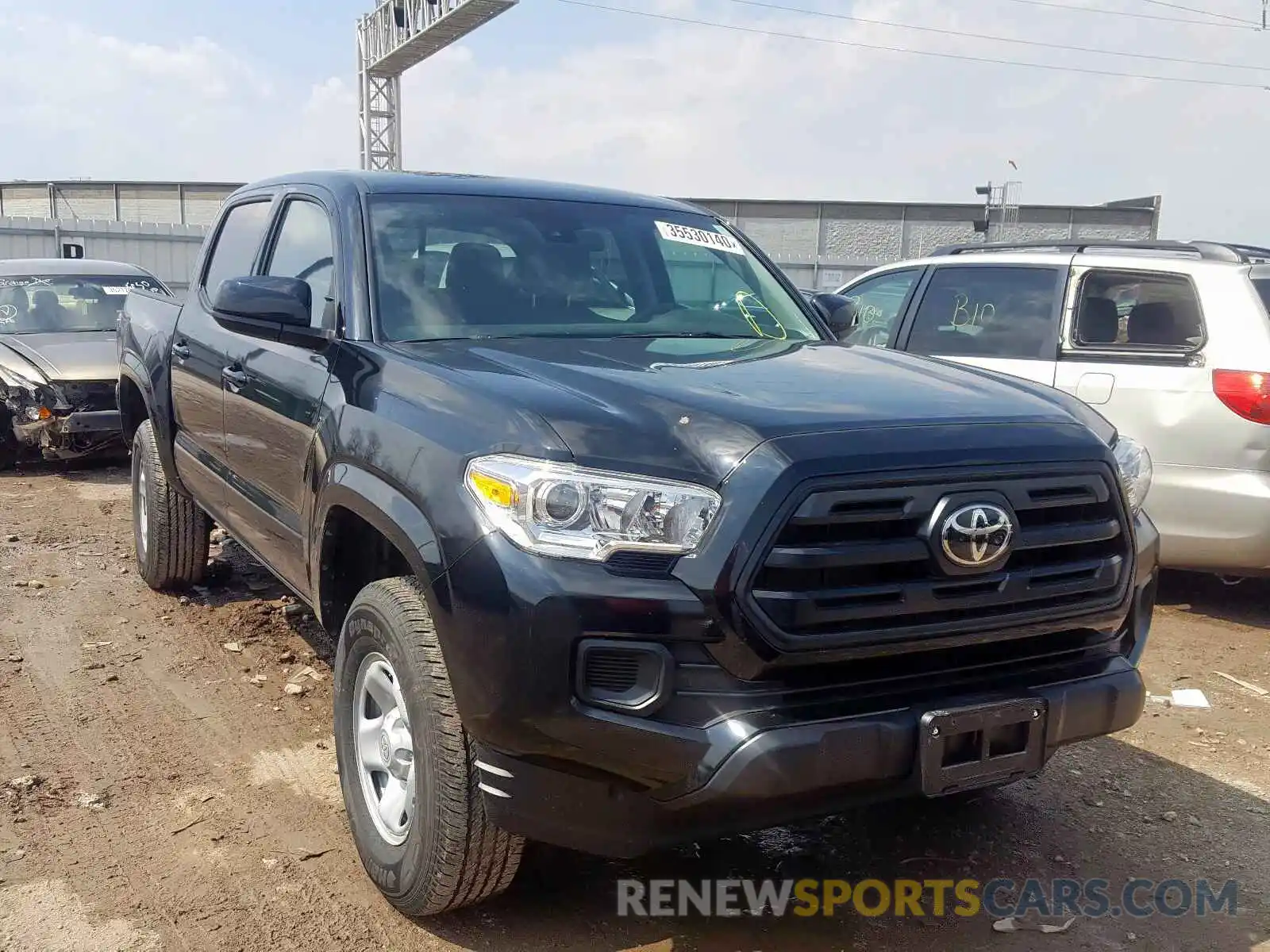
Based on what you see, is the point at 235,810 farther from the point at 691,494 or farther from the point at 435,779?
the point at 691,494

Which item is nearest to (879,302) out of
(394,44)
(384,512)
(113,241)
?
(384,512)

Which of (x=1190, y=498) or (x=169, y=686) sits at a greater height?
(x=1190, y=498)

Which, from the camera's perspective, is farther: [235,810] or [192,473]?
[192,473]

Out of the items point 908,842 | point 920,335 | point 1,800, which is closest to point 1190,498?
point 920,335

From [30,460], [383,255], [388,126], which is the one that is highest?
[388,126]

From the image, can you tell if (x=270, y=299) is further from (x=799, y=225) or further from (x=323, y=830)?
(x=799, y=225)

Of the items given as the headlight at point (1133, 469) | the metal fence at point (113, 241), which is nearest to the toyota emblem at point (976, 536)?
the headlight at point (1133, 469)

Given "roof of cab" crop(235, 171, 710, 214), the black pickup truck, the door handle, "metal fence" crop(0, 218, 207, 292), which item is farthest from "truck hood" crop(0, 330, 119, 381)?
"metal fence" crop(0, 218, 207, 292)

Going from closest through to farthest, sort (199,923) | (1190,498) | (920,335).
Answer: (199,923) → (1190,498) → (920,335)

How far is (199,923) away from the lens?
2803 mm

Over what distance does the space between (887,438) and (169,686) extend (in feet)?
10.7

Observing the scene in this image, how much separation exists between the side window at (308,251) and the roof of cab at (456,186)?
0.10 m

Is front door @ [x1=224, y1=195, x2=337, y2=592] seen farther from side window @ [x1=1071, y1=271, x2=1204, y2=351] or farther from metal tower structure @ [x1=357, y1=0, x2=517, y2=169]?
metal tower structure @ [x1=357, y1=0, x2=517, y2=169]

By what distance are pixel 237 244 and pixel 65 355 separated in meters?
4.77
